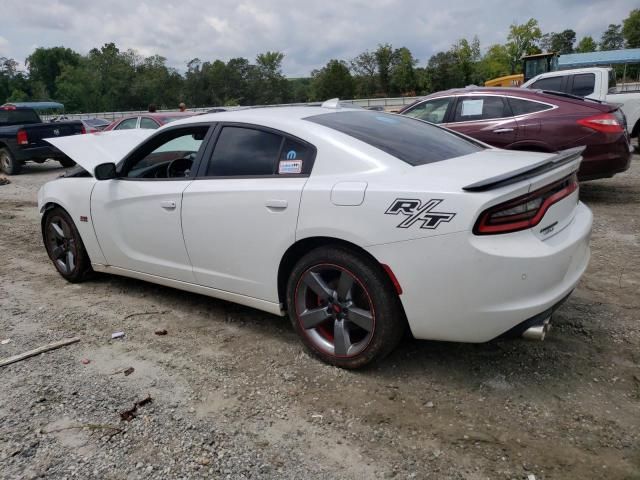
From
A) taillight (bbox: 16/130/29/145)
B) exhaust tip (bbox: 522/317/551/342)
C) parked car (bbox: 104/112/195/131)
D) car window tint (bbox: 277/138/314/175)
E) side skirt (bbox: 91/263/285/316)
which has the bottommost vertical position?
side skirt (bbox: 91/263/285/316)

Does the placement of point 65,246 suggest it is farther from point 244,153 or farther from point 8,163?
point 8,163

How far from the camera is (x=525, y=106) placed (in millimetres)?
6879

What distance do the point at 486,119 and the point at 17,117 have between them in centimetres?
1290

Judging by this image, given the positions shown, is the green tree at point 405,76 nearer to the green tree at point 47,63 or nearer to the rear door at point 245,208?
the rear door at point 245,208

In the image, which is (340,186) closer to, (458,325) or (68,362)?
(458,325)

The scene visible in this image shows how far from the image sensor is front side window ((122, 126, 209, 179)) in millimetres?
4020

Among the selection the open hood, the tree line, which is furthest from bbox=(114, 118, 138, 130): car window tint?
the tree line

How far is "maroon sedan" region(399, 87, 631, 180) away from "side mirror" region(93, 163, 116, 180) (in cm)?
485

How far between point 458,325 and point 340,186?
966 millimetres

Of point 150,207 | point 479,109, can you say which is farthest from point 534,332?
point 479,109

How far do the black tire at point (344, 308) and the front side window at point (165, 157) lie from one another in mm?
1498

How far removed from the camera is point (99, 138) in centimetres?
501

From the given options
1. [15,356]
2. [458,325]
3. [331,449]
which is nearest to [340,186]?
[458,325]

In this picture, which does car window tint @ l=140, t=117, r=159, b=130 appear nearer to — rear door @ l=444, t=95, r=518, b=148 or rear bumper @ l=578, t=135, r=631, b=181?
rear door @ l=444, t=95, r=518, b=148
